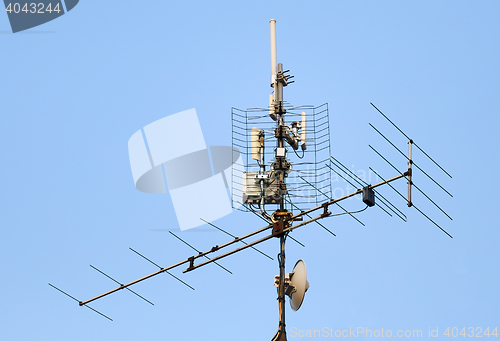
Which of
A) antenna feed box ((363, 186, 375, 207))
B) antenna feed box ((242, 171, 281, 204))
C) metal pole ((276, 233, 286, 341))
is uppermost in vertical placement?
antenna feed box ((242, 171, 281, 204))

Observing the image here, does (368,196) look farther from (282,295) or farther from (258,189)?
(282,295)

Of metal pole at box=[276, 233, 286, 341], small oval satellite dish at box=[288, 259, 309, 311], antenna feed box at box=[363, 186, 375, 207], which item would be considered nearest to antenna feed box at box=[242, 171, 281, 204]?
metal pole at box=[276, 233, 286, 341]

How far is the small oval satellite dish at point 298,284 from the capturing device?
27.3 m

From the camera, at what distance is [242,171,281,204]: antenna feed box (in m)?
28.0

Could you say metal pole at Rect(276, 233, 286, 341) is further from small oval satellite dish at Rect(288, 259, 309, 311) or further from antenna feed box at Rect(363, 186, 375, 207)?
antenna feed box at Rect(363, 186, 375, 207)

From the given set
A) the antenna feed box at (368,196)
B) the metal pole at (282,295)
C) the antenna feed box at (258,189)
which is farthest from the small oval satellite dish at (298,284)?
the antenna feed box at (368,196)

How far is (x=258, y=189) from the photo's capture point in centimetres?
2816

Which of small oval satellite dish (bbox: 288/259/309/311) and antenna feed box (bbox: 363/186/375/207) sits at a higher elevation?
antenna feed box (bbox: 363/186/375/207)

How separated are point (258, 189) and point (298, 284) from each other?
2.85m

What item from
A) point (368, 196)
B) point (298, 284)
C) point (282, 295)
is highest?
point (368, 196)

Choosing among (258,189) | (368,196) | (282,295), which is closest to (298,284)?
(282,295)

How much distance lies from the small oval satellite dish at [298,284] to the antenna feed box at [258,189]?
1.89m

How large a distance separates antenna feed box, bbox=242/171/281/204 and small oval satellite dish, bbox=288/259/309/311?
189 cm

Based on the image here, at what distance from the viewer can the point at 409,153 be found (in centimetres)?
2616
